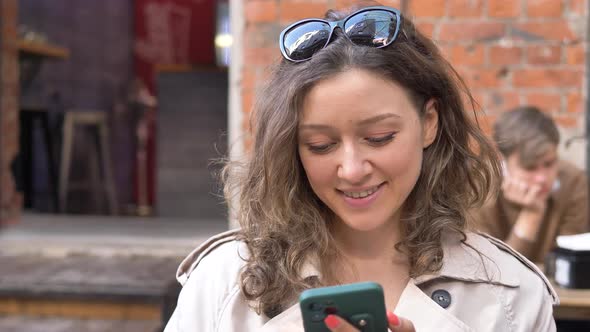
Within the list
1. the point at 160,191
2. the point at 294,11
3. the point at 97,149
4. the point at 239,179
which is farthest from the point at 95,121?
the point at 239,179

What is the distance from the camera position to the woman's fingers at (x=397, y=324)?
102cm

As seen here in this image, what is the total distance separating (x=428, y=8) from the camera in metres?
2.87

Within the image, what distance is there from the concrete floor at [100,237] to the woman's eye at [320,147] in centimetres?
268

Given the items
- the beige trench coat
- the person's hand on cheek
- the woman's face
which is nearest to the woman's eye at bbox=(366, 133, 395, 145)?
the woman's face

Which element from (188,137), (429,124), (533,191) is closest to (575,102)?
(533,191)

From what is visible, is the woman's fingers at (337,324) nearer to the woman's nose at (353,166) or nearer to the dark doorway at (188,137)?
the woman's nose at (353,166)

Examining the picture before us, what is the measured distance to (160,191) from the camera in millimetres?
5520

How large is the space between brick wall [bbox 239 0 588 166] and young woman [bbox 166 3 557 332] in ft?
5.16

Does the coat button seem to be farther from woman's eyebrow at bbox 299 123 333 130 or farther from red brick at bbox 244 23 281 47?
red brick at bbox 244 23 281 47

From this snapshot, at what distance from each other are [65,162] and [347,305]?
17.4 ft

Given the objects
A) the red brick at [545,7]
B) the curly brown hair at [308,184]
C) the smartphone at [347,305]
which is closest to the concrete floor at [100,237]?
the red brick at [545,7]

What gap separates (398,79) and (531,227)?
1543 mm

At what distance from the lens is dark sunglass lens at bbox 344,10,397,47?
1.22 metres

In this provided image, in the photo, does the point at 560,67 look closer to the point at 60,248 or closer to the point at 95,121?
the point at 60,248
